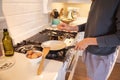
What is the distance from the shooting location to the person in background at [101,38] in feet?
2.82

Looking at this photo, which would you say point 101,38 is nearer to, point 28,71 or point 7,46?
point 28,71

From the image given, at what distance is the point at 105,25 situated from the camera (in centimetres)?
96

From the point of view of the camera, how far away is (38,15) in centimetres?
165

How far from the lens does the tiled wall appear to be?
1.12m

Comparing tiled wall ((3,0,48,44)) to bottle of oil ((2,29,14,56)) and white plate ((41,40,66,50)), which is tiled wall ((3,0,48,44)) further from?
white plate ((41,40,66,50))

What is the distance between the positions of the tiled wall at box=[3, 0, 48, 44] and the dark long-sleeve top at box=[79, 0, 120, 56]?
67 centimetres

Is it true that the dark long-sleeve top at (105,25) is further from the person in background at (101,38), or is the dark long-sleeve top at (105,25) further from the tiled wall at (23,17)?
the tiled wall at (23,17)

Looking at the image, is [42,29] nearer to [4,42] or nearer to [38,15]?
[38,15]

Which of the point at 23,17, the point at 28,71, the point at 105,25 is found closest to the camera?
the point at 28,71

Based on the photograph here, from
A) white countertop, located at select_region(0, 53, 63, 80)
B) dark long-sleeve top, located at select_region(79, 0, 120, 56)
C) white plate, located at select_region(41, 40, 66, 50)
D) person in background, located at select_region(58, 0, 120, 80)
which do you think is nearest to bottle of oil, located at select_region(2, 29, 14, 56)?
white countertop, located at select_region(0, 53, 63, 80)

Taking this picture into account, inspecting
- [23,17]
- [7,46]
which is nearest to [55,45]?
[7,46]

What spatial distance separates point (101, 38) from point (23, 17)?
0.83m

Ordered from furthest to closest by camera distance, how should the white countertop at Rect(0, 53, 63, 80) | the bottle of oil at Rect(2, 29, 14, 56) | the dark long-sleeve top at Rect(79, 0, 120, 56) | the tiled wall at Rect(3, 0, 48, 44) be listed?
the tiled wall at Rect(3, 0, 48, 44), the bottle of oil at Rect(2, 29, 14, 56), the dark long-sleeve top at Rect(79, 0, 120, 56), the white countertop at Rect(0, 53, 63, 80)

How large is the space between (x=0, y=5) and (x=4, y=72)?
0.52 meters
